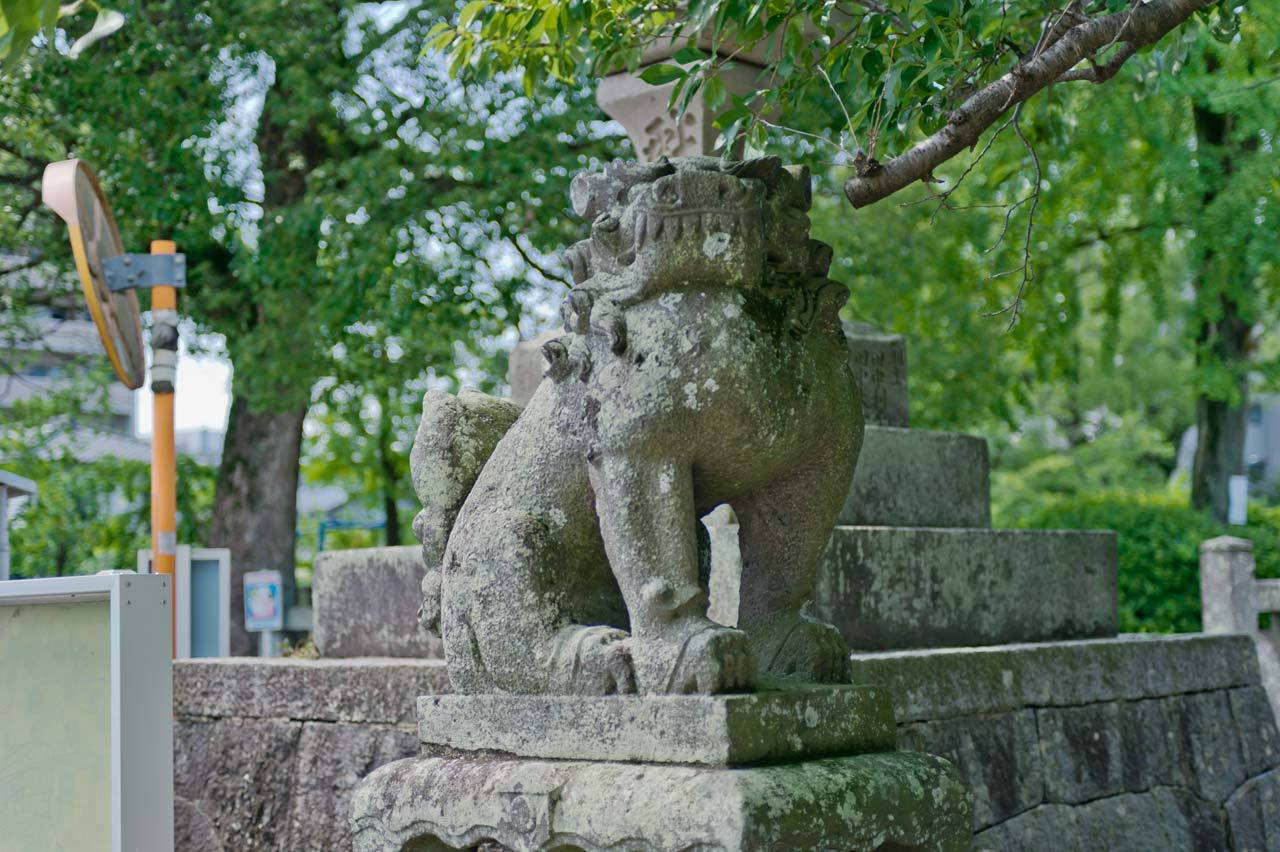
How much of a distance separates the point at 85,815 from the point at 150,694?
390mm

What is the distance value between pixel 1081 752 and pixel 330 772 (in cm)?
249

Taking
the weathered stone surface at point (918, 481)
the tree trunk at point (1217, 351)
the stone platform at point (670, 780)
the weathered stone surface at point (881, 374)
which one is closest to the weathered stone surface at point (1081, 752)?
the weathered stone surface at point (918, 481)

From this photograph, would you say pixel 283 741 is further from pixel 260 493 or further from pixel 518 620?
pixel 260 493

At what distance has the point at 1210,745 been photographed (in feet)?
18.0

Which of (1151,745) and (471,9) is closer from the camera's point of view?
(471,9)

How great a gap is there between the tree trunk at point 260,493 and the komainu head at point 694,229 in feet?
33.5

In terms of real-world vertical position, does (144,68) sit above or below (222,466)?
above

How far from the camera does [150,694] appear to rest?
3.19 metres

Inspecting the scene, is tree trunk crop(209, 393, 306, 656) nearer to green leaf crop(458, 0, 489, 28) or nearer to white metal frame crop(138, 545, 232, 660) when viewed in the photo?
white metal frame crop(138, 545, 232, 660)

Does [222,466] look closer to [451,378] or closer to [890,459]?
[451,378]

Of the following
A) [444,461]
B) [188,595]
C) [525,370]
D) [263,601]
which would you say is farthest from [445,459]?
[263,601]

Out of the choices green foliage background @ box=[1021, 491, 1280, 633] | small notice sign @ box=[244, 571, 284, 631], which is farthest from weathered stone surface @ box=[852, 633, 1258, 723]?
small notice sign @ box=[244, 571, 284, 631]

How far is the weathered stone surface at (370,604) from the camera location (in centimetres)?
495

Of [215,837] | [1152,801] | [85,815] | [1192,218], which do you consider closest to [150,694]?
[85,815]
